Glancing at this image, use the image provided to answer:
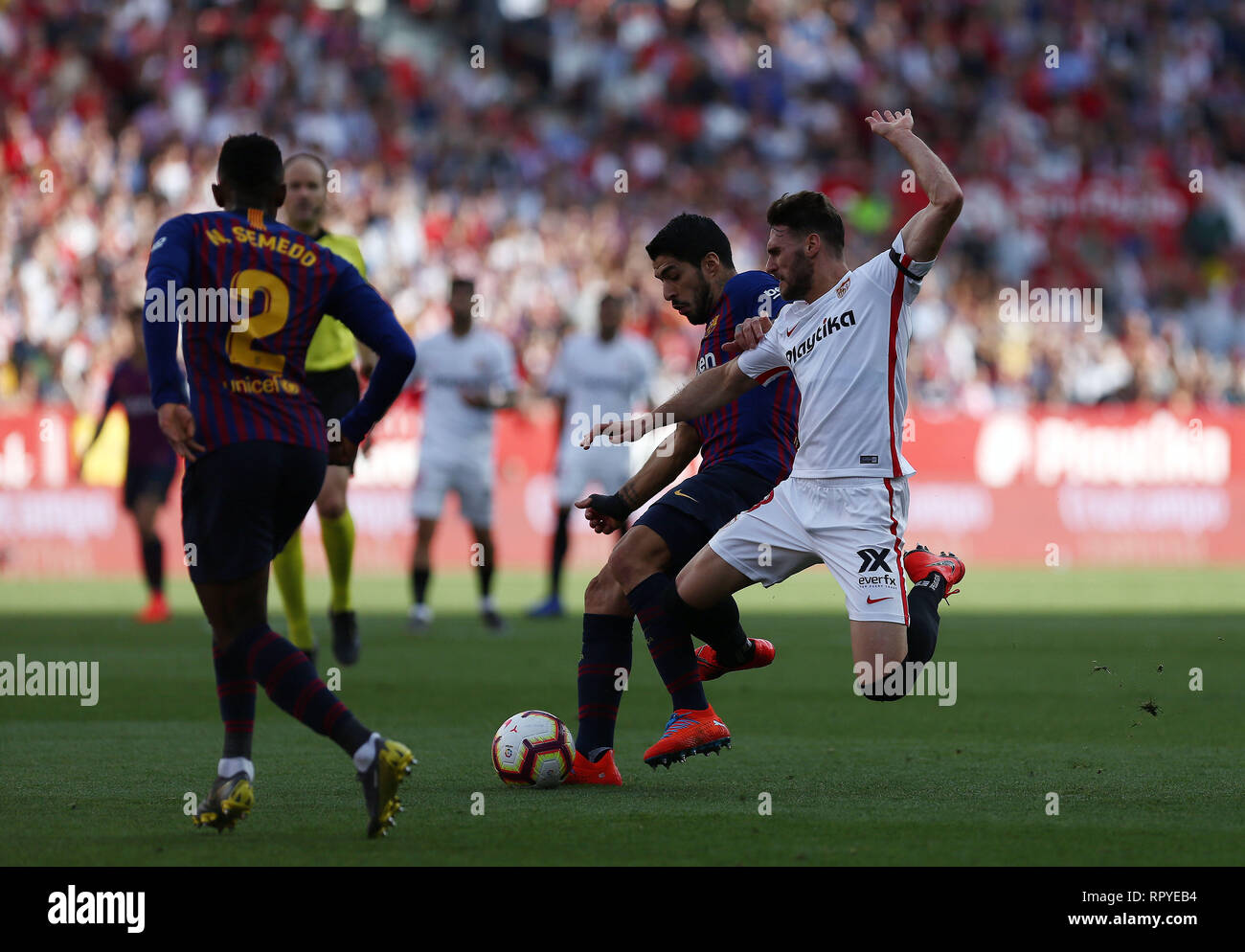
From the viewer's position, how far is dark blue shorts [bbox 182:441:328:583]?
570 cm

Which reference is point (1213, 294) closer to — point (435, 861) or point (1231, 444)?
point (1231, 444)

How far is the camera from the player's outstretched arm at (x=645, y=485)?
702cm

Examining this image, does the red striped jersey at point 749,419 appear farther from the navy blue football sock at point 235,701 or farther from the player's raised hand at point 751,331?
the navy blue football sock at point 235,701

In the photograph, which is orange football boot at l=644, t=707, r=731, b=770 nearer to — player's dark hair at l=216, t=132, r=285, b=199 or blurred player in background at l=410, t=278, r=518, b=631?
player's dark hair at l=216, t=132, r=285, b=199

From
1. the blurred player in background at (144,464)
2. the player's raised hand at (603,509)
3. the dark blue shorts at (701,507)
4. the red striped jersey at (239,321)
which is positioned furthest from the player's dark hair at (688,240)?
the blurred player in background at (144,464)

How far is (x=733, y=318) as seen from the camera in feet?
24.3

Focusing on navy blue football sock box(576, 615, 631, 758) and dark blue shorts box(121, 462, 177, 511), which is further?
dark blue shorts box(121, 462, 177, 511)

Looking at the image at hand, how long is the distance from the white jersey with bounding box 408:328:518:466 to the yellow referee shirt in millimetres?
3974

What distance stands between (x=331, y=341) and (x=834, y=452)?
4.62m

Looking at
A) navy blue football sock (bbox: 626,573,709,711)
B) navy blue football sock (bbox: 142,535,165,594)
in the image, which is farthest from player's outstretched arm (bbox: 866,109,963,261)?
navy blue football sock (bbox: 142,535,165,594)

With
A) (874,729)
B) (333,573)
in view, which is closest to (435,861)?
(874,729)

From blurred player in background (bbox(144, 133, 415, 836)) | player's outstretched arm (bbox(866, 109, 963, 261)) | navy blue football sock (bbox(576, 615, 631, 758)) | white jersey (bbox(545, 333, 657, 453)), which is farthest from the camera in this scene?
white jersey (bbox(545, 333, 657, 453))

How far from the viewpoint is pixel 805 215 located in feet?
22.6

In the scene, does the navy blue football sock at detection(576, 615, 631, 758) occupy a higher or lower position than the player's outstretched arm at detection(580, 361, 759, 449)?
lower
